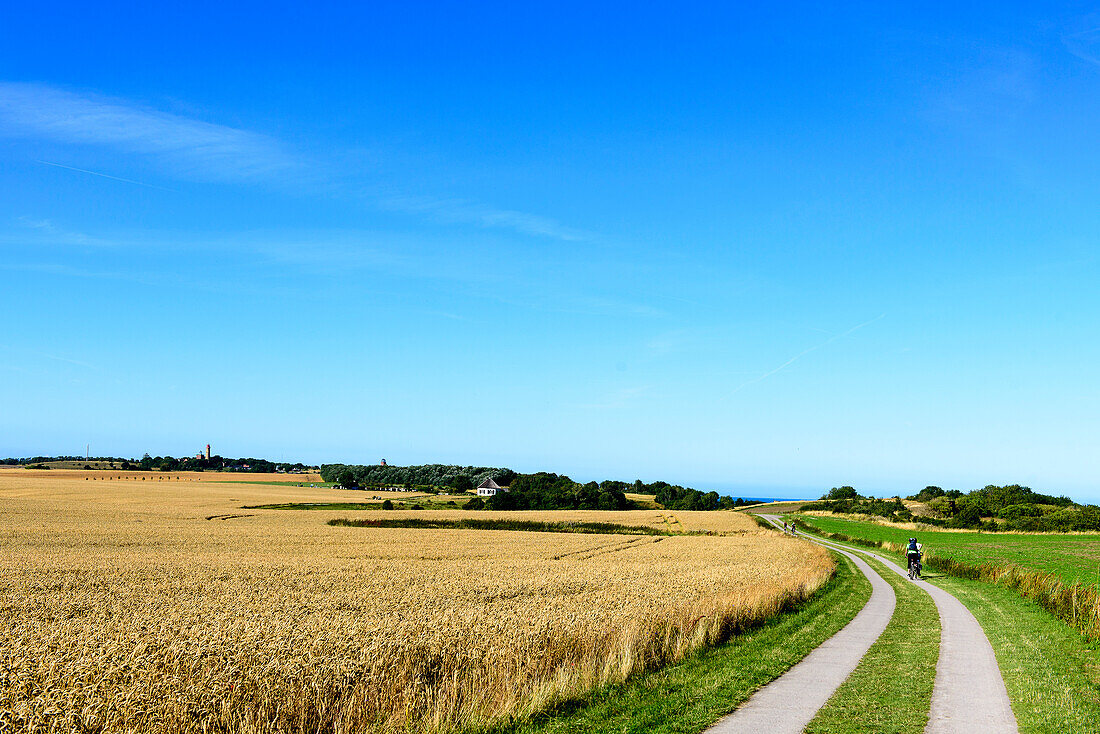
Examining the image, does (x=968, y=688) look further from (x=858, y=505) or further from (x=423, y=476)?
(x=423, y=476)

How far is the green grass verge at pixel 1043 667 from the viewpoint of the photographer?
11.4 meters

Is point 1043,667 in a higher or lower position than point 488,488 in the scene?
higher

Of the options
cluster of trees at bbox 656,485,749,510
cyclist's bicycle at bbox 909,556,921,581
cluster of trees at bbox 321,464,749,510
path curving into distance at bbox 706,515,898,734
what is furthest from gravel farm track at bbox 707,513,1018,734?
cluster of trees at bbox 656,485,749,510

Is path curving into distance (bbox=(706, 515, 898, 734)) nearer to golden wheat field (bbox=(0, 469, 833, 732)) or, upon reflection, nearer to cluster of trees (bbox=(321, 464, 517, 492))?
golden wheat field (bbox=(0, 469, 833, 732))

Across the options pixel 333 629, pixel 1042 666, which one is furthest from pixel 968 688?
pixel 333 629

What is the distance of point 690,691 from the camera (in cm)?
1280

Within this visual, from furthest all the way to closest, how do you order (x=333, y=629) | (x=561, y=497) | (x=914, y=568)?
(x=561, y=497) → (x=914, y=568) → (x=333, y=629)

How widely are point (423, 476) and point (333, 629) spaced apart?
181054 millimetres

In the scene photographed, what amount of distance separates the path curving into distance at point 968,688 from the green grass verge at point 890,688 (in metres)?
0.19

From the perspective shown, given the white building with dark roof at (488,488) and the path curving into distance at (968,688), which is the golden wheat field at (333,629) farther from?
the white building with dark roof at (488,488)

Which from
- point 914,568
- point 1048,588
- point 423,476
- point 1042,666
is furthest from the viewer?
point 423,476

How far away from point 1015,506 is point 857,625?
12321 cm

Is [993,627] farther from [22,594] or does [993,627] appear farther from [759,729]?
[22,594]

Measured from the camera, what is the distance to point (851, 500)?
6939 inches
